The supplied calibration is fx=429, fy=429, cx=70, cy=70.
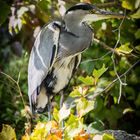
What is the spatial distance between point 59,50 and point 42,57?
75 millimetres

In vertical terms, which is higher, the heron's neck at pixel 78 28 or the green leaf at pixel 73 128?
the heron's neck at pixel 78 28

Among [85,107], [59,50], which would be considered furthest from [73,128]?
[59,50]

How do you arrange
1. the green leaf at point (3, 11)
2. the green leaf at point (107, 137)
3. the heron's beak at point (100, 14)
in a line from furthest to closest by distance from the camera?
the green leaf at point (3, 11) → the heron's beak at point (100, 14) → the green leaf at point (107, 137)

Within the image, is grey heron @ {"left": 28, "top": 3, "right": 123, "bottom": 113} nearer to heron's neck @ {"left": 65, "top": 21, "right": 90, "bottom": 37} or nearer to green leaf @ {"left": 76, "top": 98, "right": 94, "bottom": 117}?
heron's neck @ {"left": 65, "top": 21, "right": 90, "bottom": 37}

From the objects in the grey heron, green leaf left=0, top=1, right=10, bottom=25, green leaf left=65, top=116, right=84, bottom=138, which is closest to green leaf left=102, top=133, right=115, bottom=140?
green leaf left=65, top=116, right=84, bottom=138

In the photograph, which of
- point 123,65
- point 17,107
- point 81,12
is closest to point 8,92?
point 17,107

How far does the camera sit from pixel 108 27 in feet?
6.41

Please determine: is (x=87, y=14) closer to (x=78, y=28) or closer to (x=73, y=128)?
(x=78, y=28)

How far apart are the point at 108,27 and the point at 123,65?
0.61ft

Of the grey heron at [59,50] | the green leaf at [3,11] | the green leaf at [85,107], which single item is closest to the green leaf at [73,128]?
the green leaf at [85,107]

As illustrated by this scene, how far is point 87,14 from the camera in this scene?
3.77 ft

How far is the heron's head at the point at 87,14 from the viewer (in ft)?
3.71

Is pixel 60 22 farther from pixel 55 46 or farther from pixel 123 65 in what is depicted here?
pixel 123 65

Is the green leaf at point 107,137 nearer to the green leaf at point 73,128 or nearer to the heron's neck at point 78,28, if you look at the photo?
the green leaf at point 73,128
